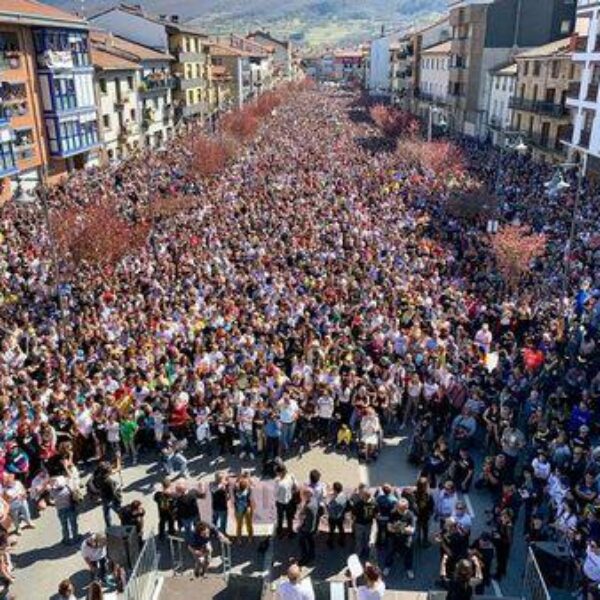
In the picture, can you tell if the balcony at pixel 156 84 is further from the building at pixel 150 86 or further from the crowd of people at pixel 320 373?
the crowd of people at pixel 320 373

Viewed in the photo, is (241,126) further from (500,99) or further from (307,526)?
(307,526)

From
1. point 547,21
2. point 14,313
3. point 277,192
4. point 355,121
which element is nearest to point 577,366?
point 14,313

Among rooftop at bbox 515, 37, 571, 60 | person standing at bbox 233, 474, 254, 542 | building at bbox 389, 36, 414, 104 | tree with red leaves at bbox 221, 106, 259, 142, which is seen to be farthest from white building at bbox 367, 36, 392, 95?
person standing at bbox 233, 474, 254, 542

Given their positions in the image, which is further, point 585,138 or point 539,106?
point 539,106

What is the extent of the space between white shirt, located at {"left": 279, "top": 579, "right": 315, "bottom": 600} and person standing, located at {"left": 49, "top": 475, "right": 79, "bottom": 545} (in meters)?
4.15

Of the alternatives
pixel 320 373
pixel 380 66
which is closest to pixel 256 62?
pixel 380 66

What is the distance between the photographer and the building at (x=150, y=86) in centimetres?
5538

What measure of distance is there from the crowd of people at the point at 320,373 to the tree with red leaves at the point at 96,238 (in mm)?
508

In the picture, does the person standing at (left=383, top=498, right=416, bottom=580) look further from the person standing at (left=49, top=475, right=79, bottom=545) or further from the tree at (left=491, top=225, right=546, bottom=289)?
the tree at (left=491, top=225, right=546, bottom=289)

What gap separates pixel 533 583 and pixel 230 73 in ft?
289

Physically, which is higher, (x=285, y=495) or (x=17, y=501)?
(x=285, y=495)

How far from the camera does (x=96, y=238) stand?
75.9 feet

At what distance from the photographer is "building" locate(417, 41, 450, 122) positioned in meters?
75.8

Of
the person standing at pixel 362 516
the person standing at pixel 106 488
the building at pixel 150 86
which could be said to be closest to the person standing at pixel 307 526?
the person standing at pixel 362 516
